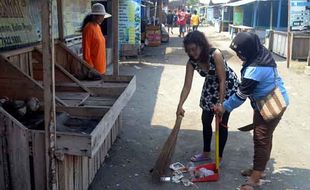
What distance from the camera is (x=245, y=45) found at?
379 cm

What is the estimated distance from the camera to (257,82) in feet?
12.3

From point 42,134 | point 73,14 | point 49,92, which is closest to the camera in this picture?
point 49,92

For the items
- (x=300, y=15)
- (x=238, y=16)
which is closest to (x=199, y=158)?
(x=300, y=15)

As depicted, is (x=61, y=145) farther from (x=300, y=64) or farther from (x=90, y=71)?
(x=300, y=64)

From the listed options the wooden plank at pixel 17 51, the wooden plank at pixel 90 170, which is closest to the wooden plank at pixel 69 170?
the wooden plank at pixel 90 170

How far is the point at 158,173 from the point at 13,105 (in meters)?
1.77

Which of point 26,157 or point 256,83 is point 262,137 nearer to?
point 256,83

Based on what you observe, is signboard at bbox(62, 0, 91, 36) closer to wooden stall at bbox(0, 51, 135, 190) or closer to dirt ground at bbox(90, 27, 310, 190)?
dirt ground at bbox(90, 27, 310, 190)

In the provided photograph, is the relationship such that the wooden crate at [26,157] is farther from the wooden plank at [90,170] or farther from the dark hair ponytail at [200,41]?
the dark hair ponytail at [200,41]

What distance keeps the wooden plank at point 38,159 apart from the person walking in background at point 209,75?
173 centimetres

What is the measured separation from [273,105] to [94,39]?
2.81 metres

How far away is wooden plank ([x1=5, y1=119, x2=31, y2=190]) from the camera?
3264 mm

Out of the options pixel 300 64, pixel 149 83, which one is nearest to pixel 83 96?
pixel 149 83

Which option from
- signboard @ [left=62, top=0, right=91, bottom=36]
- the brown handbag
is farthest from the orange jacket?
the brown handbag
